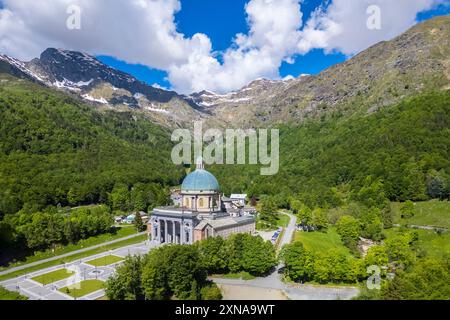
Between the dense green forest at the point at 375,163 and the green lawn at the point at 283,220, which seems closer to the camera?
the green lawn at the point at 283,220

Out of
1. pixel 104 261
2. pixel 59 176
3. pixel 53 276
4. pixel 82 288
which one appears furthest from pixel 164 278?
pixel 59 176

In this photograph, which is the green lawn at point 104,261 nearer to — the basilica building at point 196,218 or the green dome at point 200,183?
the basilica building at point 196,218

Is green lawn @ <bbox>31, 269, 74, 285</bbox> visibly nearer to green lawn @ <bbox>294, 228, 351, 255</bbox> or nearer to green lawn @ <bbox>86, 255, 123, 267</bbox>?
green lawn @ <bbox>86, 255, 123, 267</bbox>

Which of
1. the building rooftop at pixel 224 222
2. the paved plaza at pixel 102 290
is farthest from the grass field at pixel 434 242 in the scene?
the building rooftop at pixel 224 222

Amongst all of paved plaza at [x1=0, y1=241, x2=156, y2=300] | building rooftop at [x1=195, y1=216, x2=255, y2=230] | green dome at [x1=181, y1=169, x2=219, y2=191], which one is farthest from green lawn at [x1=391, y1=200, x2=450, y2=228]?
paved plaza at [x1=0, y1=241, x2=156, y2=300]

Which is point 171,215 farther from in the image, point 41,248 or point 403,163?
point 403,163

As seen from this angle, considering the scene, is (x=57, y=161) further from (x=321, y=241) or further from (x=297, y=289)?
(x=297, y=289)
